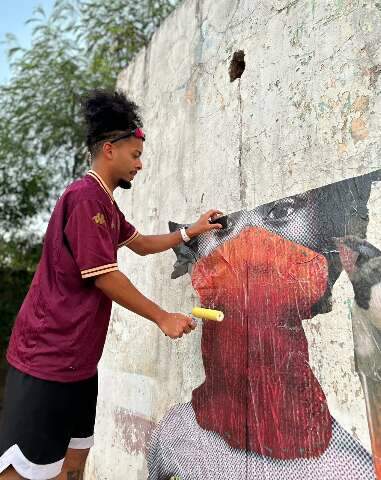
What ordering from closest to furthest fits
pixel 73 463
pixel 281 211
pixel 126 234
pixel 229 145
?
pixel 281 211 < pixel 73 463 < pixel 229 145 < pixel 126 234

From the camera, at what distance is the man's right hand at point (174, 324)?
5.67ft

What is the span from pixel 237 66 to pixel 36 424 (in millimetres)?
1656

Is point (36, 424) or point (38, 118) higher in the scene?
point (38, 118)

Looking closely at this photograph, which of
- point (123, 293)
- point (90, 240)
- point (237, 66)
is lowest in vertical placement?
point (123, 293)

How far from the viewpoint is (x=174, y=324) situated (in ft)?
5.71

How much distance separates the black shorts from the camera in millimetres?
1655

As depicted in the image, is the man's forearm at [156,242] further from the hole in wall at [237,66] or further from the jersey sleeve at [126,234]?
the hole in wall at [237,66]

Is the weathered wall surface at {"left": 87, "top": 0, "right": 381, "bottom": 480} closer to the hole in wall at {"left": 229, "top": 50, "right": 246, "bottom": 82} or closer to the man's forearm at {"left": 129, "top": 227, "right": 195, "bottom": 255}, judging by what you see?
the hole in wall at {"left": 229, "top": 50, "right": 246, "bottom": 82}

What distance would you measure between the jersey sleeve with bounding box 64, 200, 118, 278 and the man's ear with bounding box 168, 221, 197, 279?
0.51 metres

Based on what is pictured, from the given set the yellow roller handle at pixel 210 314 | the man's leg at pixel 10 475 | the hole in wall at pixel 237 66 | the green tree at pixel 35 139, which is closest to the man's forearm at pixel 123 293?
the yellow roller handle at pixel 210 314

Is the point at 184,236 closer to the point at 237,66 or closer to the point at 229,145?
the point at 229,145

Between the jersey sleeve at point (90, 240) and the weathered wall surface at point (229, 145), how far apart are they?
0.57m

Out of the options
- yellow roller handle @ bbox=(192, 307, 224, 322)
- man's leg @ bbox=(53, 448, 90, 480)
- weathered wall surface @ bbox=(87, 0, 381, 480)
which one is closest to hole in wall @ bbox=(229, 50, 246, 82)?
weathered wall surface @ bbox=(87, 0, 381, 480)

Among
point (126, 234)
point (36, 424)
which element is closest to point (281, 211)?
point (126, 234)
